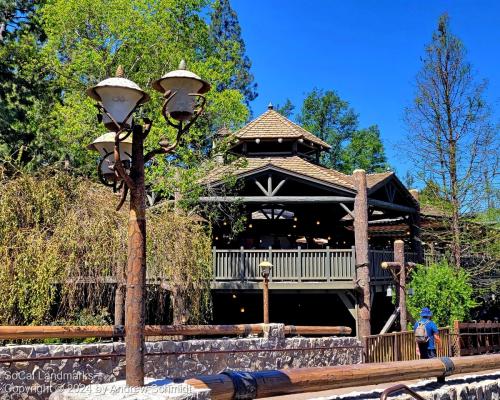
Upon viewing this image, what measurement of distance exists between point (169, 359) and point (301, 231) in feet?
49.0

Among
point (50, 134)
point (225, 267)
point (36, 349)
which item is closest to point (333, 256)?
point (225, 267)

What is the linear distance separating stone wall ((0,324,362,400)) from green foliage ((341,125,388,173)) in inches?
1214

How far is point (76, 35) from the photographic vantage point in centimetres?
1653

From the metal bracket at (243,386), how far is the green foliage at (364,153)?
38.9 metres

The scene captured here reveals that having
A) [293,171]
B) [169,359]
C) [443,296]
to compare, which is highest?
[293,171]

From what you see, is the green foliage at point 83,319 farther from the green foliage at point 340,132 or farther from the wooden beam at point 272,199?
the green foliage at point 340,132

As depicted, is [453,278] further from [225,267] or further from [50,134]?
[50,134]

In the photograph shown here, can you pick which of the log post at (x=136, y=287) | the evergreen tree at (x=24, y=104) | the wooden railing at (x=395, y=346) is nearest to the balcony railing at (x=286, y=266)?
the wooden railing at (x=395, y=346)

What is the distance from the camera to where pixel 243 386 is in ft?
15.7

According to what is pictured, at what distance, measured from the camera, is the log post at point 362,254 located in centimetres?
1652

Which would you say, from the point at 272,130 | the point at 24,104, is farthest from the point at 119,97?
the point at 24,104

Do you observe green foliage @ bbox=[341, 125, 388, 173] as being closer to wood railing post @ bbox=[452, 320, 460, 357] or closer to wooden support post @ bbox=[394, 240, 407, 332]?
wooden support post @ bbox=[394, 240, 407, 332]

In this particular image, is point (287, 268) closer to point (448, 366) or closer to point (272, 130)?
point (272, 130)

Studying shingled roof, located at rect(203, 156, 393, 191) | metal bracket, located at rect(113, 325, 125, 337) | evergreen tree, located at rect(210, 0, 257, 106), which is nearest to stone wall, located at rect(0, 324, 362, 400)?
metal bracket, located at rect(113, 325, 125, 337)
